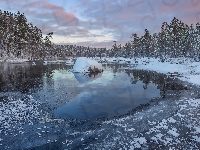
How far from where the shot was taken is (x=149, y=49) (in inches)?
4171

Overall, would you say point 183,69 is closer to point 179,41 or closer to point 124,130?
point 124,130

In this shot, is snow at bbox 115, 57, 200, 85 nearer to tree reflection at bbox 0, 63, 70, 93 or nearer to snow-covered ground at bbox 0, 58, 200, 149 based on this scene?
snow-covered ground at bbox 0, 58, 200, 149

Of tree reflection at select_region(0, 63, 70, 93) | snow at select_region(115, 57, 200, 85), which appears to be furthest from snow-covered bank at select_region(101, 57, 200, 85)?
tree reflection at select_region(0, 63, 70, 93)

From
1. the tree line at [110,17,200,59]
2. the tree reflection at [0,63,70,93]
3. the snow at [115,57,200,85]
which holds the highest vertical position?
the tree line at [110,17,200,59]

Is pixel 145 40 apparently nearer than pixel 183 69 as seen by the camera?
No

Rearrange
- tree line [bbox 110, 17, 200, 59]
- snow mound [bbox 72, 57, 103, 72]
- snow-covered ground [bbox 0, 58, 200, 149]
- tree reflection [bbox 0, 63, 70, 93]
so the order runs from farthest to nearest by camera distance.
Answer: tree line [bbox 110, 17, 200, 59]
snow mound [bbox 72, 57, 103, 72]
tree reflection [bbox 0, 63, 70, 93]
snow-covered ground [bbox 0, 58, 200, 149]

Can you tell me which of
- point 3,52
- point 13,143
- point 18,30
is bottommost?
point 13,143

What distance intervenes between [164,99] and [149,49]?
93.7 metres

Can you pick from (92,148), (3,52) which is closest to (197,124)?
(92,148)

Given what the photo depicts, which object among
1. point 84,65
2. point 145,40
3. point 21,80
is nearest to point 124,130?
point 21,80

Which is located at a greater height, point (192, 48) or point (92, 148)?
point (192, 48)

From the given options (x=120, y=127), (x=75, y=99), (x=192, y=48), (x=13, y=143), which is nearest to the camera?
(x=13, y=143)

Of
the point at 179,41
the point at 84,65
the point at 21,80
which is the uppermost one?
the point at 179,41

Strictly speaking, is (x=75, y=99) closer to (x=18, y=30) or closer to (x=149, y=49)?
(x=18, y=30)
